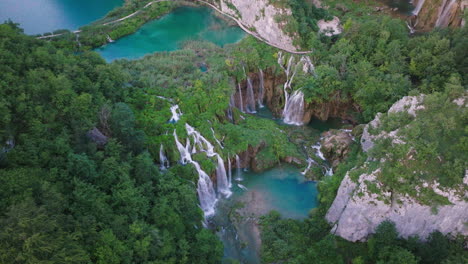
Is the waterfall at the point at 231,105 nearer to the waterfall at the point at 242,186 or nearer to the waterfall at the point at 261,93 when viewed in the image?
the waterfall at the point at 261,93

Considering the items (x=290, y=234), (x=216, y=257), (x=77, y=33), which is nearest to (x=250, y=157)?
(x=290, y=234)

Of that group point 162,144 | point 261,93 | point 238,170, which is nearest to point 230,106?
point 261,93

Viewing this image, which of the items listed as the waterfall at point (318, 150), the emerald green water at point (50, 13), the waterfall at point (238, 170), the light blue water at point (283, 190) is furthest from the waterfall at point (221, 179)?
the emerald green water at point (50, 13)

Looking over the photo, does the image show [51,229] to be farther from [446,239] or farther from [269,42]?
[269,42]

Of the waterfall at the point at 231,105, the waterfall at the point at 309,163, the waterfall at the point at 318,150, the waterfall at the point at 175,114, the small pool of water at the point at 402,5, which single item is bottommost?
the waterfall at the point at 309,163

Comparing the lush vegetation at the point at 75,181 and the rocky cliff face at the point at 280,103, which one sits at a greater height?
the lush vegetation at the point at 75,181

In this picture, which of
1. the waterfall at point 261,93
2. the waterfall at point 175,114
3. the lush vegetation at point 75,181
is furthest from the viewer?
the waterfall at point 261,93

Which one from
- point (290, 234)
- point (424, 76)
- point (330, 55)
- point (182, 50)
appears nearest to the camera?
point (290, 234)
